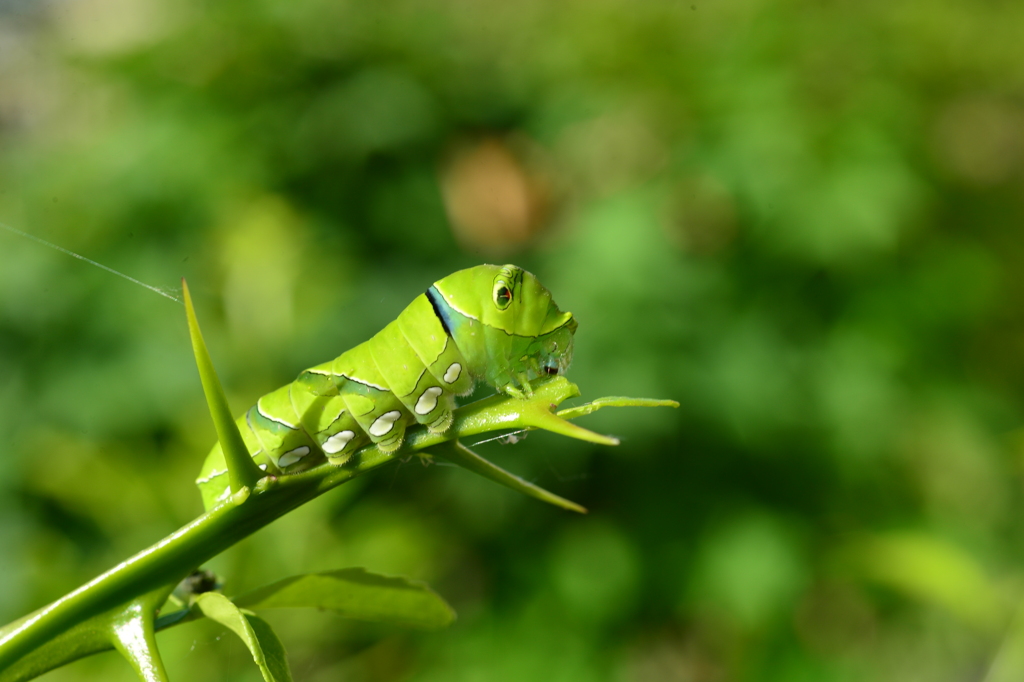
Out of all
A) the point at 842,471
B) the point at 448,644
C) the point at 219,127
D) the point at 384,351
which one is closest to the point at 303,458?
the point at 384,351

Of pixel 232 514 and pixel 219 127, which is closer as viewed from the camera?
pixel 232 514

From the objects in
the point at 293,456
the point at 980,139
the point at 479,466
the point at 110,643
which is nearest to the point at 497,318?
the point at 293,456

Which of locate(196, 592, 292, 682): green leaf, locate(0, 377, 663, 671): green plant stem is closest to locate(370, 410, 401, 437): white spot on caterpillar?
locate(0, 377, 663, 671): green plant stem

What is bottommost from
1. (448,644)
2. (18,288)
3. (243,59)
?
(448,644)

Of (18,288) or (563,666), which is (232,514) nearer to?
(563,666)

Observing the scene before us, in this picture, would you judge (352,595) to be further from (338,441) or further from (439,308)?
(439,308)

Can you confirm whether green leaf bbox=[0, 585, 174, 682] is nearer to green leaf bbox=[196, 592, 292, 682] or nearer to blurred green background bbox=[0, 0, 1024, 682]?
green leaf bbox=[196, 592, 292, 682]
